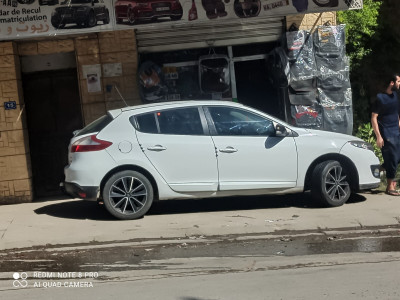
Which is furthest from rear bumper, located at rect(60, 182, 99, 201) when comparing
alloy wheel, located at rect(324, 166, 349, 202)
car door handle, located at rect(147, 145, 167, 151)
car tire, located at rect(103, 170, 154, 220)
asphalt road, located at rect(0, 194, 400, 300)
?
alloy wheel, located at rect(324, 166, 349, 202)

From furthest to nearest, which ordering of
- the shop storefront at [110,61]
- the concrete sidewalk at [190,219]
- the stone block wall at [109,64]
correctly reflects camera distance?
the stone block wall at [109,64] < the shop storefront at [110,61] < the concrete sidewalk at [190,219]

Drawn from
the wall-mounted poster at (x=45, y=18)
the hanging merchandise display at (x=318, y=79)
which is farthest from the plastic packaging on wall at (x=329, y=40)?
the wall-mounted poster at (x=45, y=18)

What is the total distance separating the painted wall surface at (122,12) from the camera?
1051 centimetres

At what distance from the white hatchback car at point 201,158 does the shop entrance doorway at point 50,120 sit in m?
2.55

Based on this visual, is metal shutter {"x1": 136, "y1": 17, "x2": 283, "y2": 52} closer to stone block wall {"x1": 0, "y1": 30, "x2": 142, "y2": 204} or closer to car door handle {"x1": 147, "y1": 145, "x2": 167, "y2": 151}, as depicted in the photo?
stone block wall {"x1": 0, "y1": 30, "x2": 142, "y2": 204}

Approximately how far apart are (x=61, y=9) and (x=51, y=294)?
5638 millimetres

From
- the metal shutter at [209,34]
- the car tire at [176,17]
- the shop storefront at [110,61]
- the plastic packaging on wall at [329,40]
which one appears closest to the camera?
the shop storefront at [110,61]

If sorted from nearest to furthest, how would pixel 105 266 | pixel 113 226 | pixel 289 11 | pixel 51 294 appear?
pixel 51 294, pixel 105 266, pixel 113 226, pixel 289 11

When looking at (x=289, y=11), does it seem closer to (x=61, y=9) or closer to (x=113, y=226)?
(x=61, y=9)

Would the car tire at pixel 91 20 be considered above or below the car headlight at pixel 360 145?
above

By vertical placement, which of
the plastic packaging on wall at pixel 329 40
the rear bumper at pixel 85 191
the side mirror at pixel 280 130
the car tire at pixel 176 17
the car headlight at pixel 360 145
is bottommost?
the rear bumper at pixel 85 191

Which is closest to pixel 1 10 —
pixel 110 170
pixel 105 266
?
pixel 110 170

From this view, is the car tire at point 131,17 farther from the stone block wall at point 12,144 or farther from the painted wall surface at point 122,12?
the stone block wall at point 12,144

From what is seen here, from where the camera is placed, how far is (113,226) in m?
9.03
